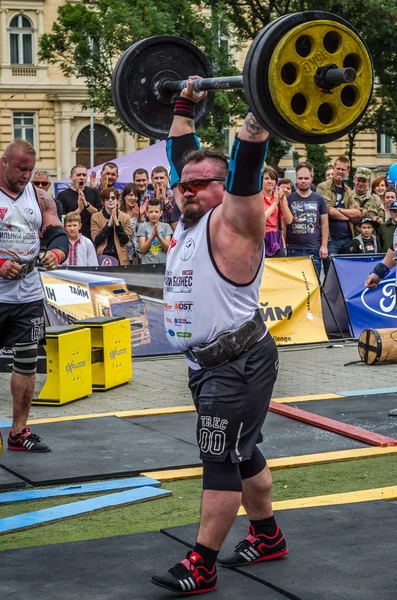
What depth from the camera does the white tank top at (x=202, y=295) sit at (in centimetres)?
445

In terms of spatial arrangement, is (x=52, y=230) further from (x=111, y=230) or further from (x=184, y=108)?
(x=111, y=230)

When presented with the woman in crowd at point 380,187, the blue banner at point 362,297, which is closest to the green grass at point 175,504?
the blue banner at point 362,297

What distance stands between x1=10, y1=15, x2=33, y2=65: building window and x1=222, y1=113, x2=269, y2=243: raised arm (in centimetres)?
4265

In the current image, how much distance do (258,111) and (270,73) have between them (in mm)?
159

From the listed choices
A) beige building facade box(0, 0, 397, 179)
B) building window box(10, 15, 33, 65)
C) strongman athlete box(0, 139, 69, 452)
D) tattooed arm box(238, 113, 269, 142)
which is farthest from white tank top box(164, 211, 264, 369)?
building window box(10, 15, 33, 65)

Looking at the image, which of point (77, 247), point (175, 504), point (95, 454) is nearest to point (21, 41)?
point (77, 247)

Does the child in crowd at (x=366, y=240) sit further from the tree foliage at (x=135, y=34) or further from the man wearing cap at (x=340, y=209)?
the tree foliage at (x=135, y=34)

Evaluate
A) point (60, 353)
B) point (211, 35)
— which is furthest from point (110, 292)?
point (211, 35)

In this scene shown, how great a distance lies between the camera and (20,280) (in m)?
6.89

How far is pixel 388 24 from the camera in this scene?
2905cm

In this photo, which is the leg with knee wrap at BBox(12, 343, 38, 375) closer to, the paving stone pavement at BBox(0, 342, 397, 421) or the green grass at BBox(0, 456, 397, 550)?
the paving stone pavement at BBox(0, 342, 397, 421)

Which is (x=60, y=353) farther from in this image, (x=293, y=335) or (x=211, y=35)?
(x=211, y=35)

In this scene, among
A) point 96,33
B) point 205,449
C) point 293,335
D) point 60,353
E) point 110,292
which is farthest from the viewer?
point 96,33

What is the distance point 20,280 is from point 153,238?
16.1ft
